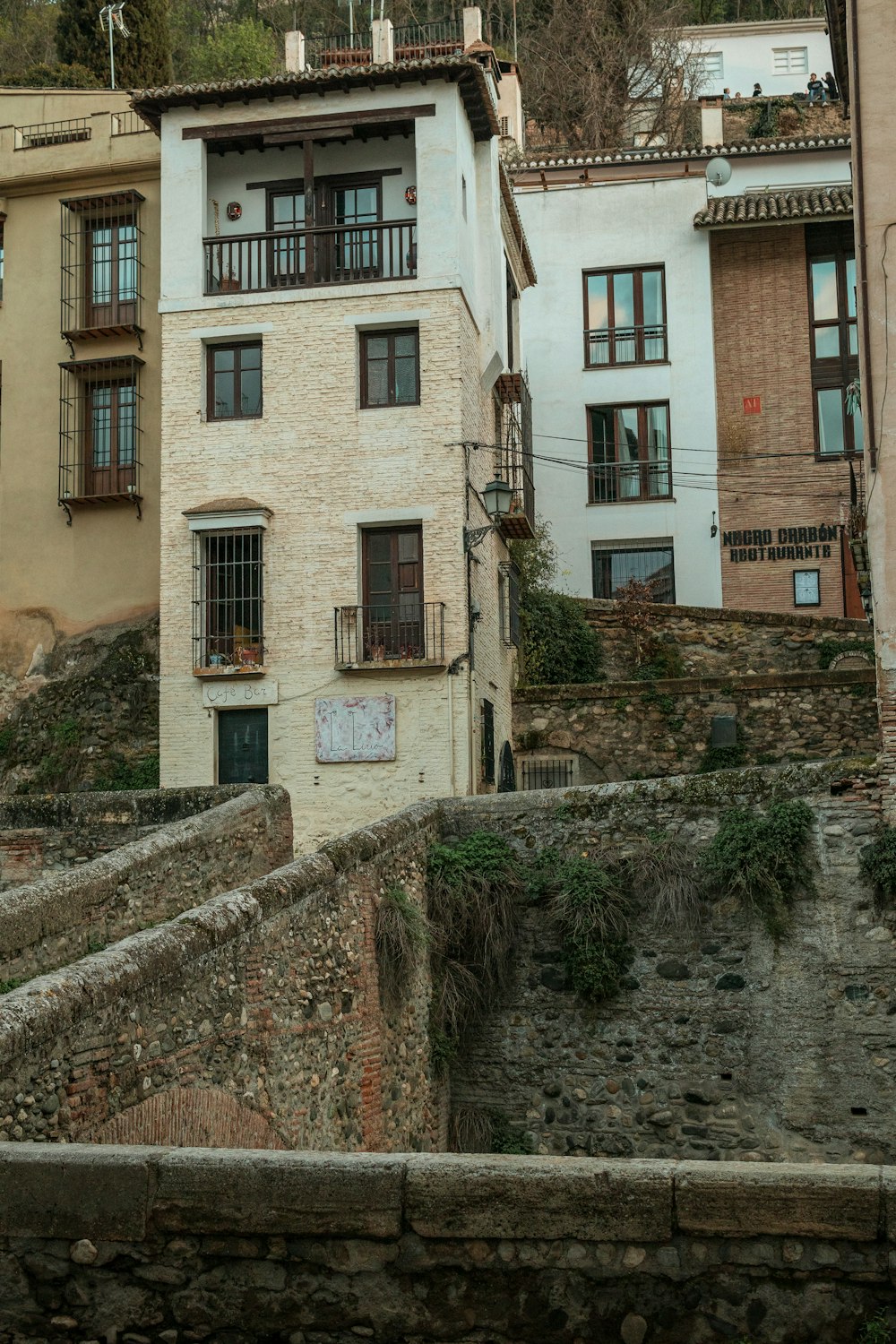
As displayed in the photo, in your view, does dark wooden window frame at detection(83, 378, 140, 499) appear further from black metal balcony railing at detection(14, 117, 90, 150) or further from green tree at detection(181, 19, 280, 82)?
green tree at detection(181, 19, 280, 82)

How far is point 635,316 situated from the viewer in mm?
31359

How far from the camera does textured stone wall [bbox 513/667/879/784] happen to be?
20172mm

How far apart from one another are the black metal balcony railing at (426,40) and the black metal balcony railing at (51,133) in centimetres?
550

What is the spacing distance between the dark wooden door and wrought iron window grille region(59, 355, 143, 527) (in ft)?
16.3

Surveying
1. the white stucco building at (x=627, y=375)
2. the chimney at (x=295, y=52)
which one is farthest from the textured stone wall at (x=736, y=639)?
the chimney at (x=295, y=52)

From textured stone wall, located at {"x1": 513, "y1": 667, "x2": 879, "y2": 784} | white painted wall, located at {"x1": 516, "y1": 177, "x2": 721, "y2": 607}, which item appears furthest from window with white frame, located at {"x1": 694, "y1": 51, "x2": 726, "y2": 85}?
textured stone wall, located at {"x1": 513, "y1": 667, "x2": 879, "y2": 784}

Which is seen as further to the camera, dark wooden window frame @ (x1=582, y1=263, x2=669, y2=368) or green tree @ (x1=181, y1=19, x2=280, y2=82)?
green tree @ (x1=181, y1=19, x2=280, y2=82)

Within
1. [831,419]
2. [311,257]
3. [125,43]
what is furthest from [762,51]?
[311,257]

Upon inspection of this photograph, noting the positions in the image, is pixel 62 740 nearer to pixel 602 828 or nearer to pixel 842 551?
pixel 602 828

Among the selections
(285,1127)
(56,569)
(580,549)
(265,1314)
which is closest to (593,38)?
(580,549)

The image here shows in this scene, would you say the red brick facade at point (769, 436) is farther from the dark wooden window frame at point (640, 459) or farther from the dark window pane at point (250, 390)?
the dark window pane at point (250, 390)

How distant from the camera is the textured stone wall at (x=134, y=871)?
9.48m

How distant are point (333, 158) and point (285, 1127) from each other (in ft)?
52.7

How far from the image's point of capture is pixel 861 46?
14.2 meters
